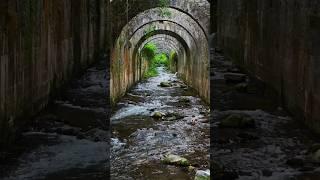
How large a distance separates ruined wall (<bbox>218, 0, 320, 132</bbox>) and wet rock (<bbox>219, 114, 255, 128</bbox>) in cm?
67

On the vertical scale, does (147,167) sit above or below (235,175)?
below

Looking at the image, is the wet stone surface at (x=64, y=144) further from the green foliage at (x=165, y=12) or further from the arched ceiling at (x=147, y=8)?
the green foliage at (x=165, y=12)

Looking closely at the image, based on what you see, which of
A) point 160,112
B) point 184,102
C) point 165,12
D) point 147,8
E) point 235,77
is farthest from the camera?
point 184,102

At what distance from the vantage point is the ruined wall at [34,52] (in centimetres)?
597

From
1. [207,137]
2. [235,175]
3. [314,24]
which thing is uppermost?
[314,24]

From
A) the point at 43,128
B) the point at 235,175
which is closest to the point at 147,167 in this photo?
the point at 43,128

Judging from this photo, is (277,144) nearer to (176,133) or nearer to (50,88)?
(50,88)

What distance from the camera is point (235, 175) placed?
5.27 m

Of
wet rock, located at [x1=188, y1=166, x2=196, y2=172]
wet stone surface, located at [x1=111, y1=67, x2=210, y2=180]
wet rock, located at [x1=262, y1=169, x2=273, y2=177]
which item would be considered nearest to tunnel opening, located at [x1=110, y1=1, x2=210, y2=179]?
wet stone surface, located at [x1=111, y1=67, x2=210, y2=180]

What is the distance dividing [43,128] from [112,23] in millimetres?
8809

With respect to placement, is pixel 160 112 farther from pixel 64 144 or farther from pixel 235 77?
pixel 64 144

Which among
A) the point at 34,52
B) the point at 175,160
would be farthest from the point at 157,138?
the point at 34,52

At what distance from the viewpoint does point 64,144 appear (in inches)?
259

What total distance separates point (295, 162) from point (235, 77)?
557 cm
